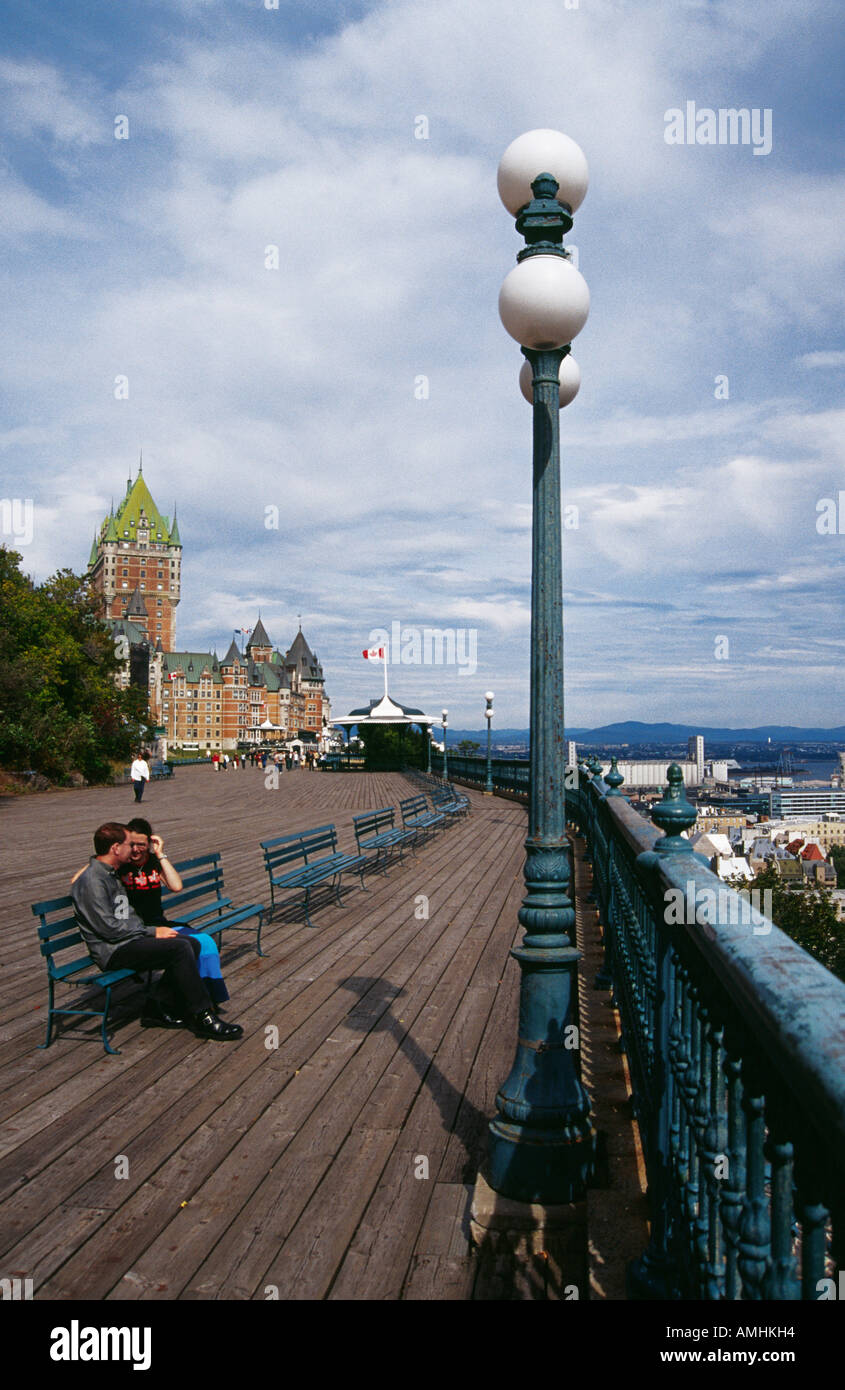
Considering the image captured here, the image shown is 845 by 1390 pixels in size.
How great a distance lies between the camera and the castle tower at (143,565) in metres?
151

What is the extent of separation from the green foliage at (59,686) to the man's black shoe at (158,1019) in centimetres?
2883

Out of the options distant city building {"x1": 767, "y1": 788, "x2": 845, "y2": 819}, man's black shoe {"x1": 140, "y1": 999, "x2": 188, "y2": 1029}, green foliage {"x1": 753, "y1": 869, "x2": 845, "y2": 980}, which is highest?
man's black shoe {"x1": 140, "y1": 999, "x2": 188, "y2": 1029}

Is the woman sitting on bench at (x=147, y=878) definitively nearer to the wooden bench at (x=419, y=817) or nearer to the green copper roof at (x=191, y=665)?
the wooden bench at (x=419, y=817)

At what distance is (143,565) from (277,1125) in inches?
6226

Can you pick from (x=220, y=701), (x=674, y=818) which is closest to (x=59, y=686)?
(x=674, y=818)

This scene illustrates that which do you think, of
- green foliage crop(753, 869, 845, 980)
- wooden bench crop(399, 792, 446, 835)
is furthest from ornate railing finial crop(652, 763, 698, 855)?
green foliage crop(753, 869, 845, 980)

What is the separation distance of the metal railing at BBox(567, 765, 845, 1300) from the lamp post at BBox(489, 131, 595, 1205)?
34cm

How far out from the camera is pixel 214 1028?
556 cm

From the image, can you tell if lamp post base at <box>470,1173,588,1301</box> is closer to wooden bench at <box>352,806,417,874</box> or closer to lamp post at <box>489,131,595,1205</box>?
lamp post at <box>489,131,595,1205</box>

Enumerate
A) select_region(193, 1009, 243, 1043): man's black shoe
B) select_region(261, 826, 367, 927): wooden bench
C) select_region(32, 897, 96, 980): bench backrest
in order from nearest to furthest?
1. select_region(32, 897, 96, 980): bench backrest
2. select_region(193, 1009, 243, 1043): man's black shoe
3. select_region(261, 826, 367, 927): wooden bench

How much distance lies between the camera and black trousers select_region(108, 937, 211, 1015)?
5.62 m
